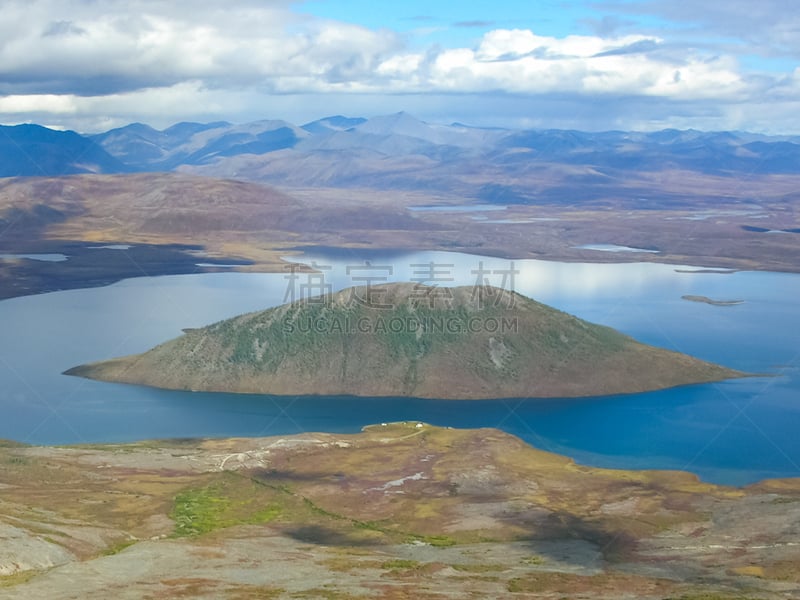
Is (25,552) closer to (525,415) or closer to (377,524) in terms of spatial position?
(377,524)

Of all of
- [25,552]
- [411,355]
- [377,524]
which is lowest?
[377,524]

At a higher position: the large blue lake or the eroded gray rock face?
the eroded gray rock face

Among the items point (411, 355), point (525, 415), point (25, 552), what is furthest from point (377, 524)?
point (411, 355)

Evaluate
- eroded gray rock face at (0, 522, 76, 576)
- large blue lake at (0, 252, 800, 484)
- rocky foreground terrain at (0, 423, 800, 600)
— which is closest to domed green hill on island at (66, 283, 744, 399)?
large blue lake at (0, 252, 800, 484)

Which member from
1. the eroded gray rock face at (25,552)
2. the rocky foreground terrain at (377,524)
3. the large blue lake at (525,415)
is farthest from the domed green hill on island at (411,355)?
the eroded gray rock face at (25,552)

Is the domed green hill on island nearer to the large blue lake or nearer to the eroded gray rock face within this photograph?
the large blue lake

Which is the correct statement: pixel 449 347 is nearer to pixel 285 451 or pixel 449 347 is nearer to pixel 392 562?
pixel 285 451
